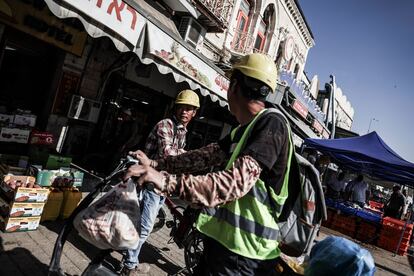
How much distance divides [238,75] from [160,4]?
8986 millimetres

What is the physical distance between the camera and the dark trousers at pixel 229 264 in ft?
5.57

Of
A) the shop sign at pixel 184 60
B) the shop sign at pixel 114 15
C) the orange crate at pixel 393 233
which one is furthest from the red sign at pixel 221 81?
the orange crate at pixel 393 233

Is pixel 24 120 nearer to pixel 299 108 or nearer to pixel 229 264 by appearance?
pixel 229 264

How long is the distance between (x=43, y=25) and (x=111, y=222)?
583 centimetres

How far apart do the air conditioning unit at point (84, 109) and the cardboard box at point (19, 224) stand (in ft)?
11.4

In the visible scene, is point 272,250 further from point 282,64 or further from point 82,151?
point 282,64

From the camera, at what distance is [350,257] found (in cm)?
163

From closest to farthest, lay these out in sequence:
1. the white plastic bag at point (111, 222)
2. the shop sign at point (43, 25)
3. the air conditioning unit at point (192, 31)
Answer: the white plastic bag at point (111, 222) < the shop sign at point (43, 25) < the air conditioning unit at point (192, 31)

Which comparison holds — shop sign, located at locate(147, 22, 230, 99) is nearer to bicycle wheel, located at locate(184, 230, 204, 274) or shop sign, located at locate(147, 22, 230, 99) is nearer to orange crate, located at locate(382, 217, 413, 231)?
bicycle wheel, located at locate(184, 230, 204, 274)

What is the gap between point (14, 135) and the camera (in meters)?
5.89

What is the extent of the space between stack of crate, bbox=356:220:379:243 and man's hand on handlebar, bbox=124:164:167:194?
12.5 metres

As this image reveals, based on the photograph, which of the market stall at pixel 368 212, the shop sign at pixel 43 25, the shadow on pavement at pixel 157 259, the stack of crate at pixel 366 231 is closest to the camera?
the shadow on pavement at pixel 157 259

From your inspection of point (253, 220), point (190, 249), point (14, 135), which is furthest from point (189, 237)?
point (14, 135)

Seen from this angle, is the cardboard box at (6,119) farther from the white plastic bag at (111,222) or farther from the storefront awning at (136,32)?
the white plastic bag at (111,222)
